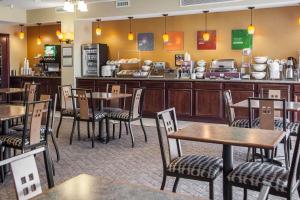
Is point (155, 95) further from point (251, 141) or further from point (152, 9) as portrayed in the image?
point (251, 141)

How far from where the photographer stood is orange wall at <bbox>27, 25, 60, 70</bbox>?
1149cm

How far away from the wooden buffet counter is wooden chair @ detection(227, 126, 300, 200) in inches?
190

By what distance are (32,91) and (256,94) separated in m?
4.67

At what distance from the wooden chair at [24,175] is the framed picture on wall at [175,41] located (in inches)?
303

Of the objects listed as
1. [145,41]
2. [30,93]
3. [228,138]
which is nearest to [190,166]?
[228,138]

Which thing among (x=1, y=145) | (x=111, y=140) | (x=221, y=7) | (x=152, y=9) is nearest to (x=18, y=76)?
(x=152, y=9)

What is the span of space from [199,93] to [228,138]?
5.44 meters

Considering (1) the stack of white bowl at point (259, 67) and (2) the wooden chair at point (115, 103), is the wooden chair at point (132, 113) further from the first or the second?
(1) the stack of white bowl at point (259, 67)

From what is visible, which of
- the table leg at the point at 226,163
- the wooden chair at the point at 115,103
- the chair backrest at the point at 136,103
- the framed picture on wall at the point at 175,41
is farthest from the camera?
the framed picture on wall at the point at 175,41

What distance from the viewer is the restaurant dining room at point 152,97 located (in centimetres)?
297

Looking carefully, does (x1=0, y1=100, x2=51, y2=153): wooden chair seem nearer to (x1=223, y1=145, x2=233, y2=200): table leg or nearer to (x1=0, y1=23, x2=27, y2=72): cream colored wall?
(x1=223, y1=145, x2=233, y2=200): table leg

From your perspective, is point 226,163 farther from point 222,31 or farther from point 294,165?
point 222,31

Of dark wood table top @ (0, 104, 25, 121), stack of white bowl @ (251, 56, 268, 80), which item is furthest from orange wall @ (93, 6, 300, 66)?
dark wood table top @ (0, 104, 25, 121)

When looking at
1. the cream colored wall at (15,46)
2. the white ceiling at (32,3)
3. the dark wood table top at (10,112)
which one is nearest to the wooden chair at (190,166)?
the dark wood table top at (10,112)
